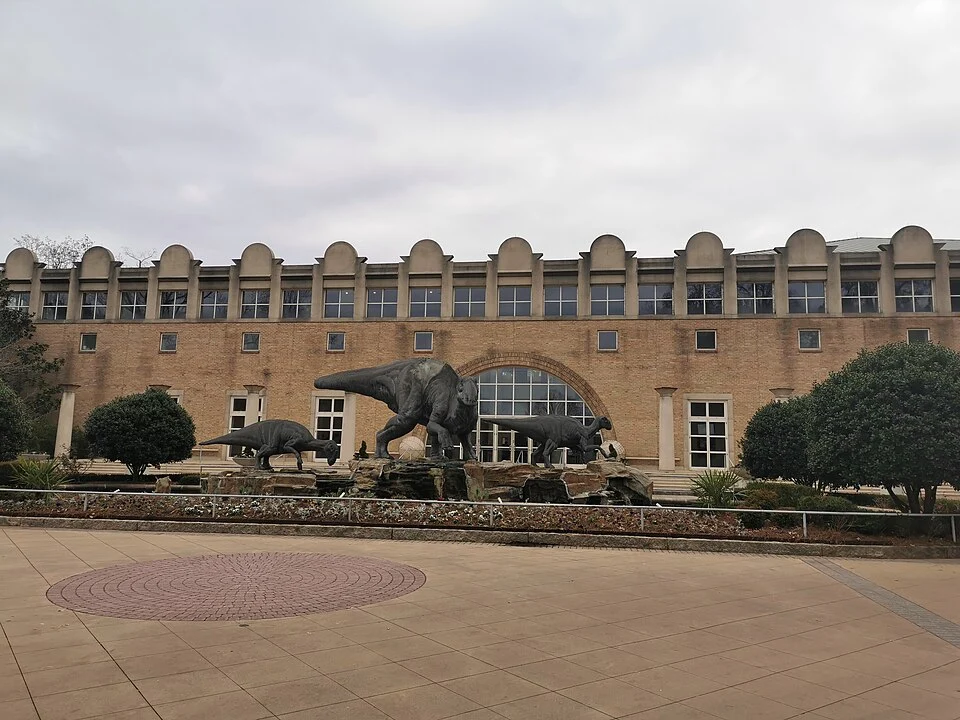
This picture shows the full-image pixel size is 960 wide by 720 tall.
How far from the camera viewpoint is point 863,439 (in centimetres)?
1253

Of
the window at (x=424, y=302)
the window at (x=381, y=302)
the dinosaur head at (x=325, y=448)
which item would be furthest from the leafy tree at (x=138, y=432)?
the window at (x=424, y=302)

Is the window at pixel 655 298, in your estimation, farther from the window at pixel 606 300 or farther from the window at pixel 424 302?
the window at pixel 424 302

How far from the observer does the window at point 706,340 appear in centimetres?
3099

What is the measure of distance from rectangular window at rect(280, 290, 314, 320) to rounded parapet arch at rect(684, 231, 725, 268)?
59.7 ft

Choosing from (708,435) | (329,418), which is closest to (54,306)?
(329,418)

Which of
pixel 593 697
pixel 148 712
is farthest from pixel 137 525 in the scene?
pixel 593 697

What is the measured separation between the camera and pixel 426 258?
33.6 metres

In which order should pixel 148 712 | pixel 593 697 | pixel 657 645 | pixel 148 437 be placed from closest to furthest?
1. pixel 148 712
2. pixel 593 697
3. pixel 657 645
4. pixel 148 437

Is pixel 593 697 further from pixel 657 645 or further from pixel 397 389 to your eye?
pixel 397 389

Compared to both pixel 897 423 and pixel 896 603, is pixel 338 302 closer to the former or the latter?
pixel 897 423

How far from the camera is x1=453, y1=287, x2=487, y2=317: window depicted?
33.0 meters

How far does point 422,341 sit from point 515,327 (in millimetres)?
4438

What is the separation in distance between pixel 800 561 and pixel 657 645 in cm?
594

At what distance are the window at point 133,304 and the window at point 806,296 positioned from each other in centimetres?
3098
